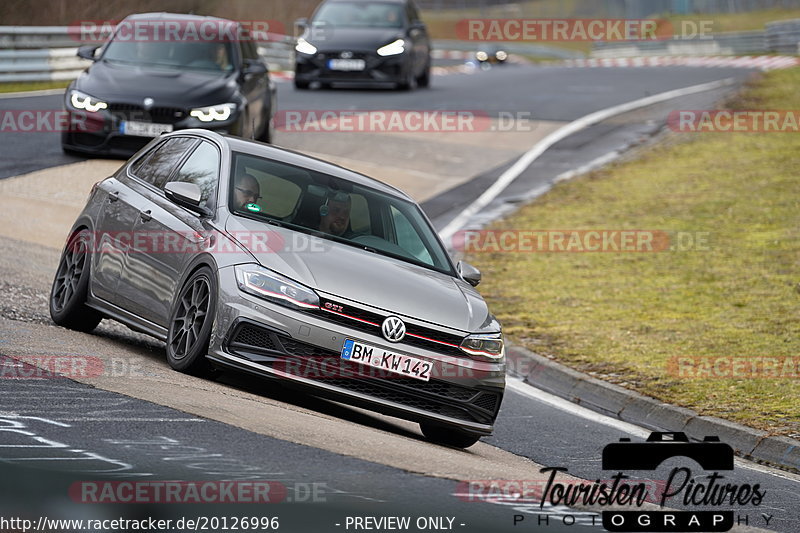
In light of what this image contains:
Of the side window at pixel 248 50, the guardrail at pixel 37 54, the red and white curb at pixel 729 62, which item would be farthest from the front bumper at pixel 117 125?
the red and white curb at pixel 729 62

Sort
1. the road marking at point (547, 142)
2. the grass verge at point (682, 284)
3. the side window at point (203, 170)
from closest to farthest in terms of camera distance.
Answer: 1. the side window at point (203, 170)
2. the grass verge at point (682, 284)
3. the road marking at point (547, 142)

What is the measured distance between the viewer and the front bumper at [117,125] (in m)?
17.4

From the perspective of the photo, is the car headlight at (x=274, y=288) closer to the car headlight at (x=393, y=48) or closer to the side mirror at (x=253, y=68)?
the side mirror at (x=253, y=68)

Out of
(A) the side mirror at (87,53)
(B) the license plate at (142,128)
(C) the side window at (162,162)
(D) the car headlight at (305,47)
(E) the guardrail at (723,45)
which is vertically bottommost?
(E) the guardrail at (723,45)

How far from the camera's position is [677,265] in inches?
667

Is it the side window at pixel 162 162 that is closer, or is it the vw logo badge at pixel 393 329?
the vw logo badge at pixel 393 329

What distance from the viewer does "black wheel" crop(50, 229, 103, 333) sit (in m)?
10.0

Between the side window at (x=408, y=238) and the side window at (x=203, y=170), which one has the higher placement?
the side window at (x=203, y=170)

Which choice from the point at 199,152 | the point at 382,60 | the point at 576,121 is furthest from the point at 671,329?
the point at 382,60

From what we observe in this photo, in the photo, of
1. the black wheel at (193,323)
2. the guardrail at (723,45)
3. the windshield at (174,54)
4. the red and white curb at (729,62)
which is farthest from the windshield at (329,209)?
the guardrail at (723,45)

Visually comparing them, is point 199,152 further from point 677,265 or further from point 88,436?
point 677,265

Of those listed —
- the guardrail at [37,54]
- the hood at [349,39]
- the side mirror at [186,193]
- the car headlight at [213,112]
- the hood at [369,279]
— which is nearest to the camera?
the hood at [369,279]

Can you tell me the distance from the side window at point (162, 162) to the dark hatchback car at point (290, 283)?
0.02m

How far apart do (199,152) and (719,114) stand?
20.2 meters
